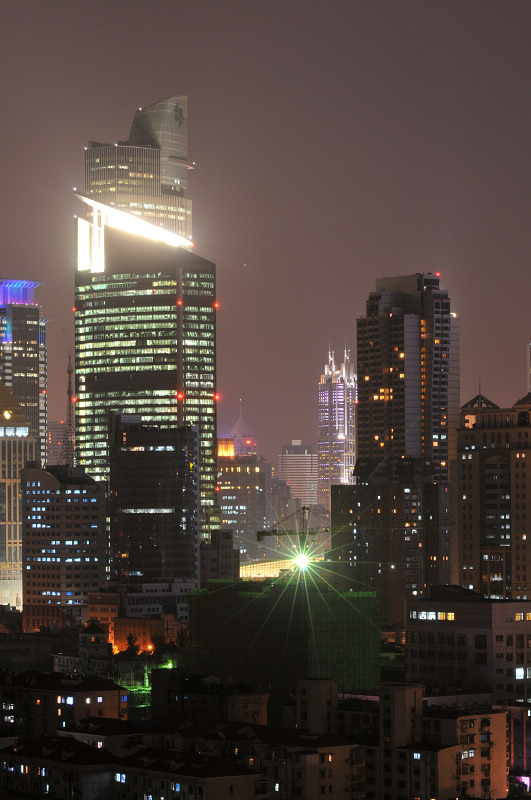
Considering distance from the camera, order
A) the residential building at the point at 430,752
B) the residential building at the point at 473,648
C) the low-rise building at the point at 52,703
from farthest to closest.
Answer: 1. the residential building at the point at 473,648
2. the low-rise building at the point at 52,703
3. the residential building at the point at 430,752

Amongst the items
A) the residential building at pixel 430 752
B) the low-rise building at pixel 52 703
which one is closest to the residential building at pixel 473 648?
the residential building at pixel 430 752

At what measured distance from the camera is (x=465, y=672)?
416ft

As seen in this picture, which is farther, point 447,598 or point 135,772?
point 447,598

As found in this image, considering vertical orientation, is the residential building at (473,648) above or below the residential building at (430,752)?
above

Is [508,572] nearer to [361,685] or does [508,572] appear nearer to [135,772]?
[361,685]

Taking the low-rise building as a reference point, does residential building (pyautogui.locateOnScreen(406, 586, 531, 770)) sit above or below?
above

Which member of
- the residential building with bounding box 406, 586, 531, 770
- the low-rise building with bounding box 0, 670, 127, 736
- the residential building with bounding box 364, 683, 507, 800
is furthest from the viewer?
the residential building with bounding box 406, 586, 531, 770

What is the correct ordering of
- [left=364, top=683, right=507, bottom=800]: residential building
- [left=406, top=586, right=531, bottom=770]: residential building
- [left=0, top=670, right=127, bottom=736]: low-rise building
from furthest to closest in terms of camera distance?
[left=406, top=586, right=531, bottom=770]: residential building → [left=0, top=670, right=127, bottom=736]: low-rise building → [left=364, top=683, right=507, bottom=800]: residential building

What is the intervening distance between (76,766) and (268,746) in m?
9.51

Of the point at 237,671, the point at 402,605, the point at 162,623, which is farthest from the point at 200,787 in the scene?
the point at 402,605

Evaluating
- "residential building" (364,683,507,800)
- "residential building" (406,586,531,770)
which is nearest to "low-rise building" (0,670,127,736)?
"residential building" (406,586,531,770)

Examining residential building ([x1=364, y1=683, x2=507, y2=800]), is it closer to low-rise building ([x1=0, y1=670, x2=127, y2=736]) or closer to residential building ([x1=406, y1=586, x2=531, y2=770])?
residential building ([x1=406, y1=586, x2=531, y2=770])

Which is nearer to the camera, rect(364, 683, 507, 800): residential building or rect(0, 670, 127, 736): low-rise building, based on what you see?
rect(364, 683, 507, 800): residential building

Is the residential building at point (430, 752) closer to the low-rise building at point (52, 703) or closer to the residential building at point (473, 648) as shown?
the residential building at point (473, 648)
